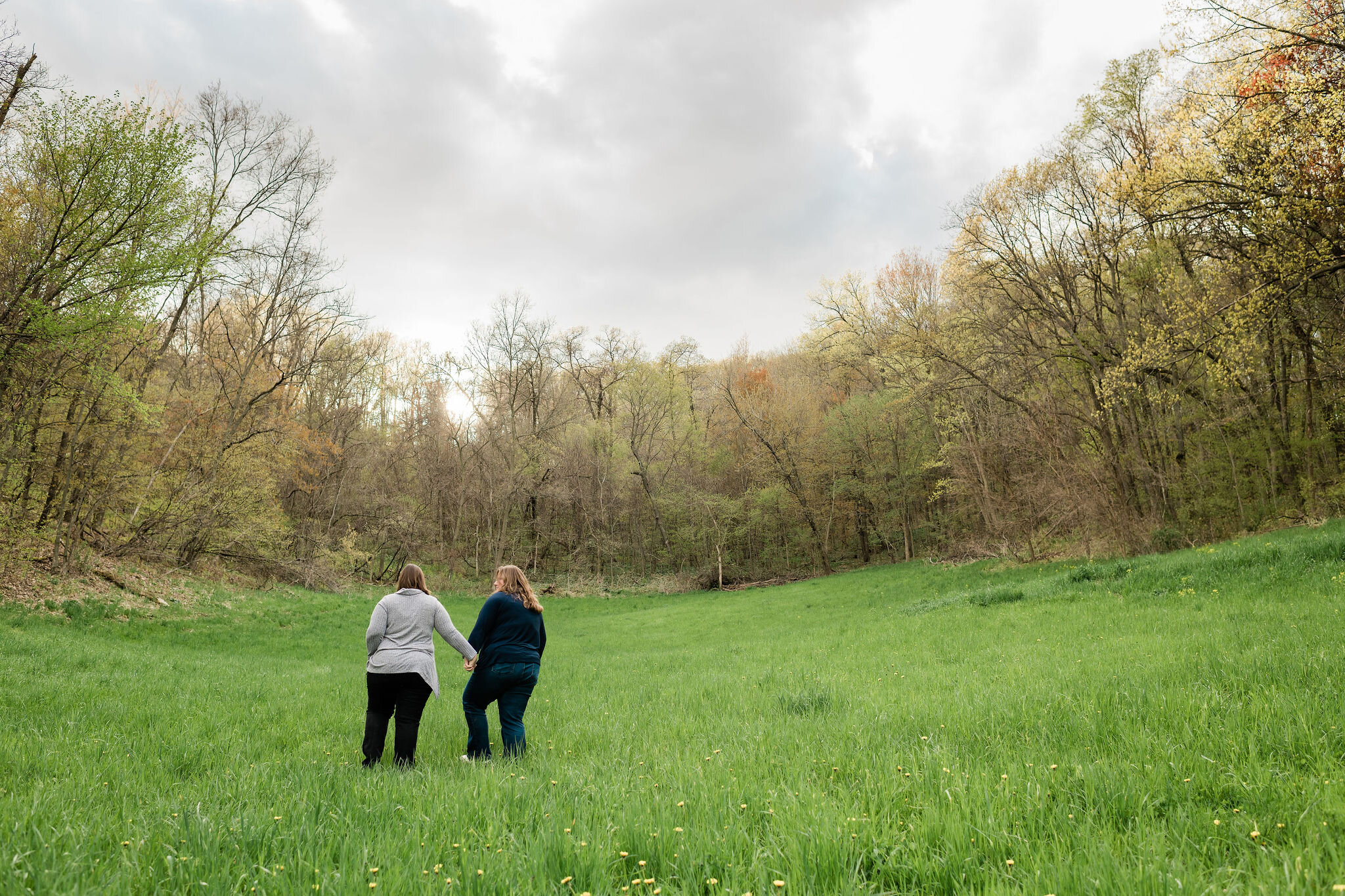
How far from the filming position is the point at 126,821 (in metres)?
2.67

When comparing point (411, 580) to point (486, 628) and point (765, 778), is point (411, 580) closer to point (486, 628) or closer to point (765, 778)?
point (486, 628)

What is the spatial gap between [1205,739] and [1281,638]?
4.21 meters

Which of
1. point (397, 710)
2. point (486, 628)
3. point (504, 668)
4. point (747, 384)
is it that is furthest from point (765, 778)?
point (747, 384)

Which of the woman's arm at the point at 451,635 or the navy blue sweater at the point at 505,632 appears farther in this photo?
the navy blue sweater at the point at 505,632

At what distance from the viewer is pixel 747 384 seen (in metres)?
44.9

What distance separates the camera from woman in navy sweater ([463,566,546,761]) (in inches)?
218

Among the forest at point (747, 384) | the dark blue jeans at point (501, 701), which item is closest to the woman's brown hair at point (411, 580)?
the dark blue jeans at point (501, 701)

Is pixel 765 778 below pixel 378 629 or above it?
below

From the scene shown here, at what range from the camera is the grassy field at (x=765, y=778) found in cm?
226

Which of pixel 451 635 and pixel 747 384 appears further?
pixel 747 384

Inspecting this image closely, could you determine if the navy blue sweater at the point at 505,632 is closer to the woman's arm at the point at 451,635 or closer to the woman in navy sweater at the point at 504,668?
the woman in navy sweater at the point at 504,668

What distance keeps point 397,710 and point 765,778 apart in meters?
3.53

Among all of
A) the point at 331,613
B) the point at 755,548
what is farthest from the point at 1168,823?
the point at 755,548

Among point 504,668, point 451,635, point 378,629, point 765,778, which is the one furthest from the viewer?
point 451,635
